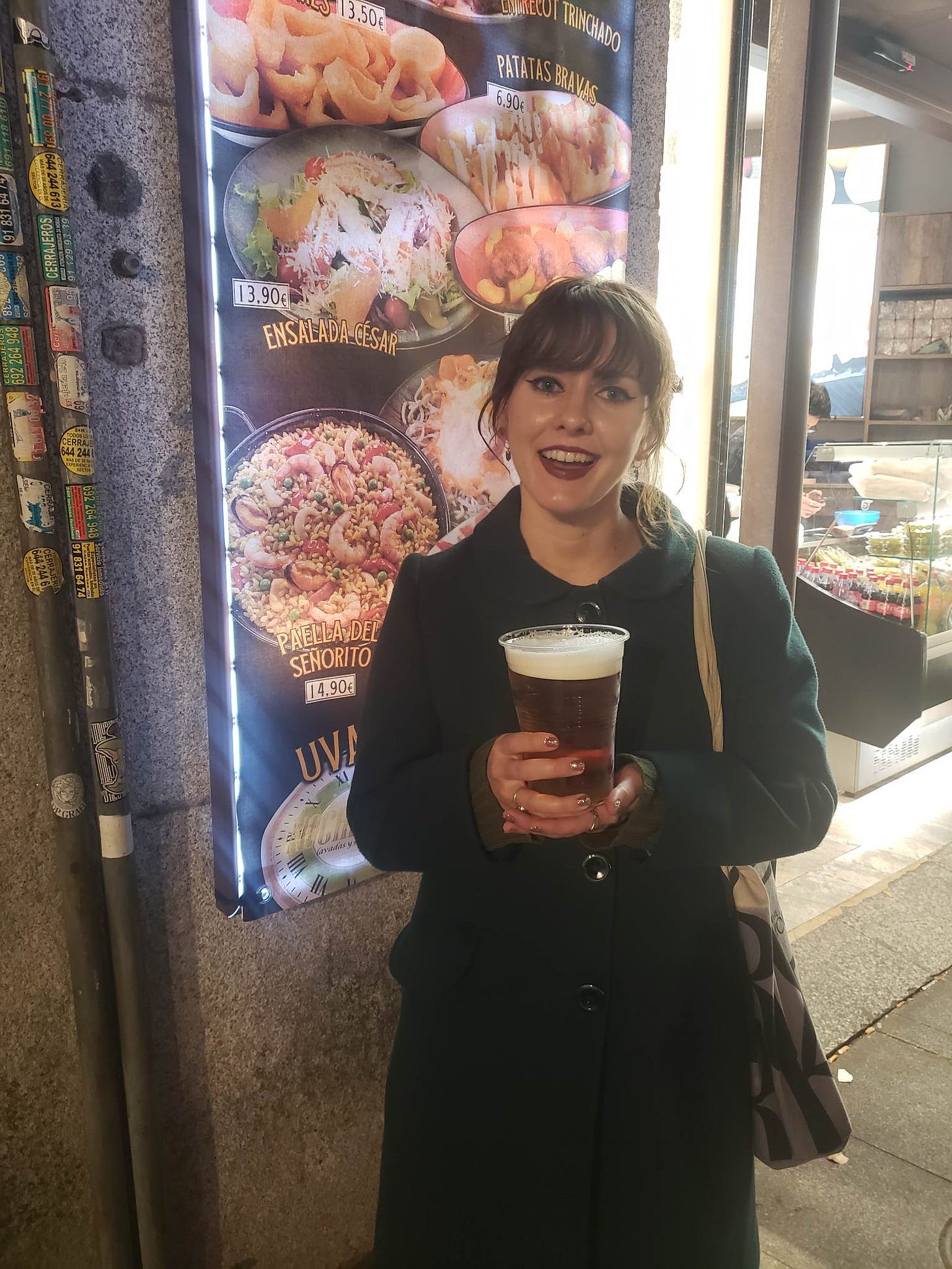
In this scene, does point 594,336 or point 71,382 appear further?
point 71,382

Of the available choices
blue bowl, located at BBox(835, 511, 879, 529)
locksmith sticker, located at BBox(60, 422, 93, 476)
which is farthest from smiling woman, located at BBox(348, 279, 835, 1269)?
blue bowl, located at BBox(835, 511, 879, 529)

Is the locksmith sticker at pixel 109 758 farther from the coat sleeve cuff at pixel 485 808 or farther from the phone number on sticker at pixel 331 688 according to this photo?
the coat sleeve cuff at pixel 485 808

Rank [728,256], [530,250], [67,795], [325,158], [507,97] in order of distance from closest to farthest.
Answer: [67,795]
[325,158]
[507,97]
[530,250]
[728,256]

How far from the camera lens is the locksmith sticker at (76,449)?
1.65 metres

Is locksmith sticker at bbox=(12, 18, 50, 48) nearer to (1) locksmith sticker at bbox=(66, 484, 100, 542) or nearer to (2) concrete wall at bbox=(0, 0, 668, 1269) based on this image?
(2) concrete wall at bbox=(0, 0, 668, 1269)

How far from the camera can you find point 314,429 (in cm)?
194

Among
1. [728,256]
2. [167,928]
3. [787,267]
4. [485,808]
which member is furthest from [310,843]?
[787,267]

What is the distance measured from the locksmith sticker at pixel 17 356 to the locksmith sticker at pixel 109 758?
25.0 inches

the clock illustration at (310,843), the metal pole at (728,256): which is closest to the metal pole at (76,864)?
the clock illustration at (310,843)

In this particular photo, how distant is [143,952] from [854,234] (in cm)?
775

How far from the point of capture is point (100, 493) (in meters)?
1.78

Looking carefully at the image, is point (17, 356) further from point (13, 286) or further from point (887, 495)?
point (887, 495)

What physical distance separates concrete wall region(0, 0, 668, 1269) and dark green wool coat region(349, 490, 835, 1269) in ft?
1.86

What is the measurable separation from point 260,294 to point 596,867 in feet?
4.16
